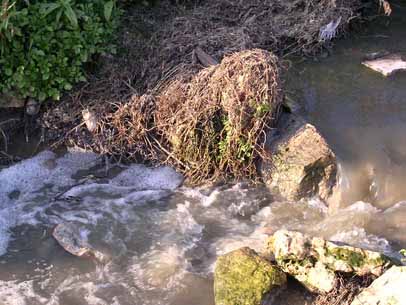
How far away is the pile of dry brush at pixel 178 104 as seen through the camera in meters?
5.93

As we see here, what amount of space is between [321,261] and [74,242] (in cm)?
220

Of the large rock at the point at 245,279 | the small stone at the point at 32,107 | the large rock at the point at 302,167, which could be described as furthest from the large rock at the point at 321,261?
the small stone at the point at 32,107

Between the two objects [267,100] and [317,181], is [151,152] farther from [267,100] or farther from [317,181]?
[317,181]

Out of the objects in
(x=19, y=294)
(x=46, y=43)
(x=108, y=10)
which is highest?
A: (x=108, y=10)

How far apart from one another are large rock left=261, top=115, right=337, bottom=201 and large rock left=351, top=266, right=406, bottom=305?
58.3 inches

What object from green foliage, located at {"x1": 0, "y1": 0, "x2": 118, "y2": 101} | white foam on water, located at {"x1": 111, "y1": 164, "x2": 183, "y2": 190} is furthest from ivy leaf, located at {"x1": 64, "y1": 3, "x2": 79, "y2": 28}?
white foam on water, located at {"x1": 111, "y1": 164, "x2": 183, "y2": 190}

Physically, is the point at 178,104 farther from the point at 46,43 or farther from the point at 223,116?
the point at 46,43

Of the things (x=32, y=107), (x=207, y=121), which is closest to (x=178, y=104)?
(x=207, y=121)

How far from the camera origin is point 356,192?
5902 mm

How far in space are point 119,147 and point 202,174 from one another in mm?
943

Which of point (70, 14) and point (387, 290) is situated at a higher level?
point (70, 14)

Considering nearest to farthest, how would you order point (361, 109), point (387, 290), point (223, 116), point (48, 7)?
point (387, 290) → point (48, 7) → point (223, 116) → point (361, 109)

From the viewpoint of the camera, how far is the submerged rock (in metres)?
5.27

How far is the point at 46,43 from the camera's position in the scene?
19.6ft
